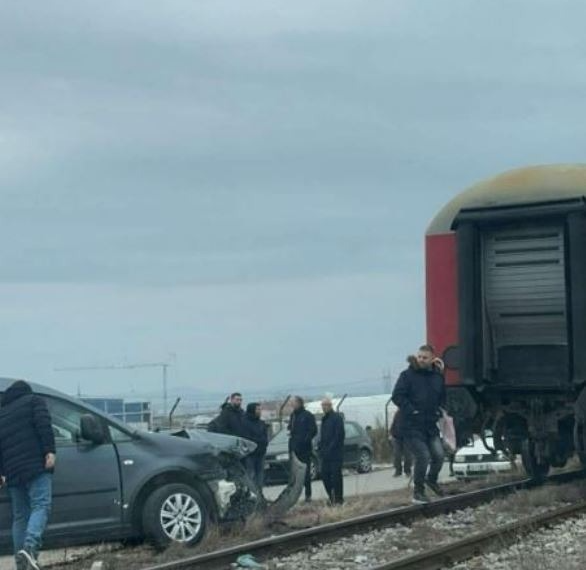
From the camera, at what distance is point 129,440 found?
11484 millimetres

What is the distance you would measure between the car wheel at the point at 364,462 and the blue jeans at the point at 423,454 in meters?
12.9

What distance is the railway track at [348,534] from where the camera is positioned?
9.95 meters

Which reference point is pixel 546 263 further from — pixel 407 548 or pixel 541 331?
pixel 407 548

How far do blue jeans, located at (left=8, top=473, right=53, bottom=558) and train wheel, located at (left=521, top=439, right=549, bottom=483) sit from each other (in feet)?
21.8

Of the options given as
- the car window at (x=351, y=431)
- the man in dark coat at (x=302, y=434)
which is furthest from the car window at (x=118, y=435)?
the car window at (x=351, y=431)

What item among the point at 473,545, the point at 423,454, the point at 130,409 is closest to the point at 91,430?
the point at 473,545

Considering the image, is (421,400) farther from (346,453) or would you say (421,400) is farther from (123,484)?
(346,453)

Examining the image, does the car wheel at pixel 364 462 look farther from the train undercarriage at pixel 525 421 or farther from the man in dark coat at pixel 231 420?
the train undercarriage at pixel 525 421

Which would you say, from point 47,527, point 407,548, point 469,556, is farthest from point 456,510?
point 47,527

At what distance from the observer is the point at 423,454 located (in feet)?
45.0

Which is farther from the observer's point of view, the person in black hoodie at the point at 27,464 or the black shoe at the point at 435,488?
the black shoe at the point at 435,488

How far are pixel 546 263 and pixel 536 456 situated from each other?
2.53 m

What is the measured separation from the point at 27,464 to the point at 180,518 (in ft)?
6.30

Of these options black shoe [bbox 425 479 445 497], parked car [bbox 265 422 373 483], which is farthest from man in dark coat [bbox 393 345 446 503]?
parked car [bbox 265 422 373 483]
